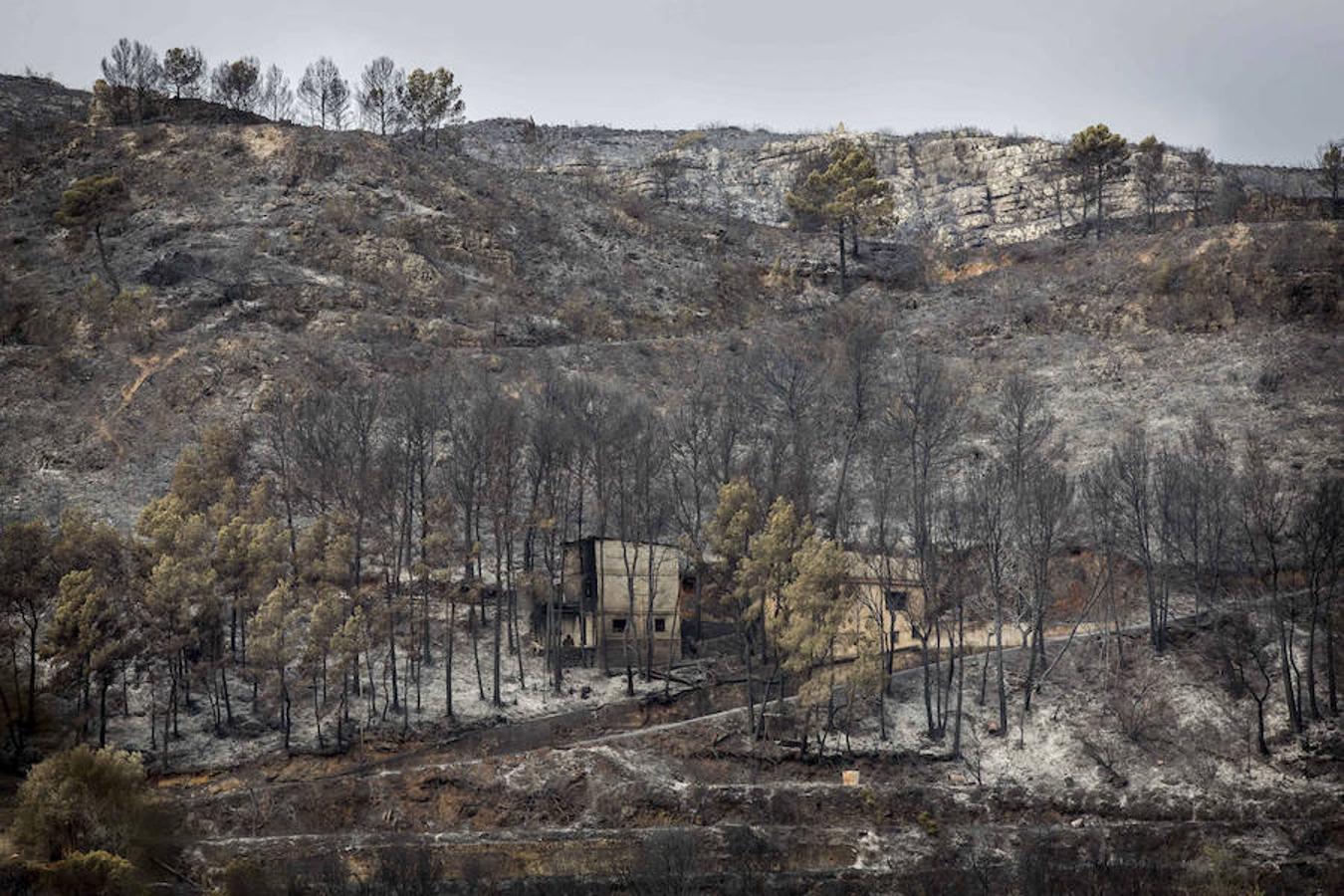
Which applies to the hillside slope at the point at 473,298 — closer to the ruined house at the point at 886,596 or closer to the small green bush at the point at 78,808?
the ruined house at the point at 886,596

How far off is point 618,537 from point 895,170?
8323cm

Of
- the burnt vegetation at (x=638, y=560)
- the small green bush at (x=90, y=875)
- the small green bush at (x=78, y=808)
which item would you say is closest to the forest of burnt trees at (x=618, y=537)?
the burnt vegetation at (x=638, y=560)

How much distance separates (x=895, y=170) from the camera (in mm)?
126000

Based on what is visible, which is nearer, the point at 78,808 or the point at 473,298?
the point at 78,808

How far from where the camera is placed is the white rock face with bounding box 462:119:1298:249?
365 ft

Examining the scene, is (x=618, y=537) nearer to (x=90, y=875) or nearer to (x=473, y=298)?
(x=90, y=875)

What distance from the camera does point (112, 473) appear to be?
186 ft

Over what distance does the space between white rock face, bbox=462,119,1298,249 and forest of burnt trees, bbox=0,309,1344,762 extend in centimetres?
4919

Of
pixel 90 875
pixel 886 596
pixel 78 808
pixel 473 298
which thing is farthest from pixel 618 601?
pixel 473 298

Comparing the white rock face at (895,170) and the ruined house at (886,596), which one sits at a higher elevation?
the white rock face at (895,170)

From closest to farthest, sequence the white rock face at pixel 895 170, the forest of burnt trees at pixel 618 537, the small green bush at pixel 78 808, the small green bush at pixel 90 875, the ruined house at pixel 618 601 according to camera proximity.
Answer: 1. the small green bush at pixel 90 875
2. the small green bush at pixel 78 808
3. the forest of burnt trees at pixel 618 537
4. the ruined house at pixel 618 601
5. the white rock face at pixel 895 170

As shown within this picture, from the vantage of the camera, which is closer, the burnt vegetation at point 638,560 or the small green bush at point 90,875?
the small green bush at point 90,875

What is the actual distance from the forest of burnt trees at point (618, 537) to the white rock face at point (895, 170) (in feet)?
161

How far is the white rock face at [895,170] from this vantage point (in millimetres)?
111312
